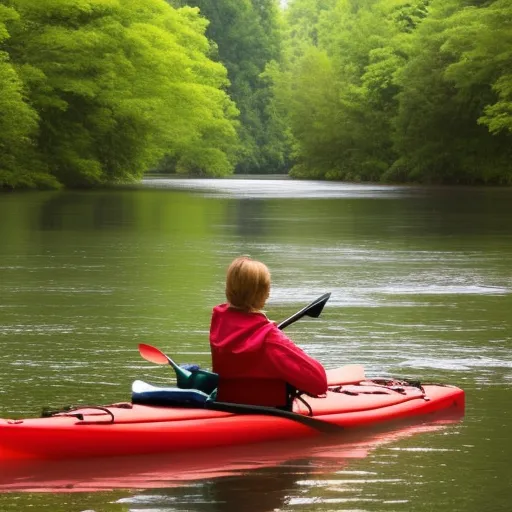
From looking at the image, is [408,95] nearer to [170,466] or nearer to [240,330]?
[240,330]

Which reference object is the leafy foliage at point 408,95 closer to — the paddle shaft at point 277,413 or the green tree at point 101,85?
the green tree at point 101,85

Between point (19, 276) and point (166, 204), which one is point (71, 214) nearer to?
point (166, 204)

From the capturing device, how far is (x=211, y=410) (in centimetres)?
756

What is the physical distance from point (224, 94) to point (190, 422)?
7041cm

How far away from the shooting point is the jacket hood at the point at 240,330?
299 inches

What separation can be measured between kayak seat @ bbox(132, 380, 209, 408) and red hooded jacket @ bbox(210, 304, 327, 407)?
0.16m

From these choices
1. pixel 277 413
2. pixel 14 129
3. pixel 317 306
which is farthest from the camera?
pixel 14 129

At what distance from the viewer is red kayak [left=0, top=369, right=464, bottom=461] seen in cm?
710

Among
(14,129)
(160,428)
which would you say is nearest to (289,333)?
(160,428)

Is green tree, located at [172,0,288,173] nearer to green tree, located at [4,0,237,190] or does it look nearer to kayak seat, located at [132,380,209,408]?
green tree, located at [4,0,237,190]

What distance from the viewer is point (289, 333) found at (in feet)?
40.8

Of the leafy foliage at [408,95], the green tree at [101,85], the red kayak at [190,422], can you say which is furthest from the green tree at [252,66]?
the red kayak at [190,422]

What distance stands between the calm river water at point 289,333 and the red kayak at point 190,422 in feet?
0.29

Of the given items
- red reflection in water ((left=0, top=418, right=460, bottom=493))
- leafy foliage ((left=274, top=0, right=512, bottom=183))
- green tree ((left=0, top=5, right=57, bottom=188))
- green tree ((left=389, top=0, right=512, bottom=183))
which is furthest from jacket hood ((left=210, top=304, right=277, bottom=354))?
green tree ((left=389, top=0, right=512, bottom=183))
